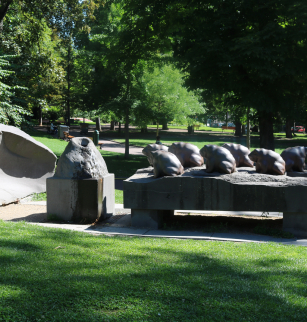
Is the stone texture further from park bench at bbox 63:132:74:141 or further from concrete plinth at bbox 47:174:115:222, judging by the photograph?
park bench at bbox 63:132:74:141

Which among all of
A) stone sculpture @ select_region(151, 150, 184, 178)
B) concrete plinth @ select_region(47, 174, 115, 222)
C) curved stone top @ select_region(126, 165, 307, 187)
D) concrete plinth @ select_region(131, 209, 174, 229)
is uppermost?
stone sculpture @ select_region(151, 150, 184, 178)

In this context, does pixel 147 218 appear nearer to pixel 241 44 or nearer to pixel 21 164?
pixel 21 164

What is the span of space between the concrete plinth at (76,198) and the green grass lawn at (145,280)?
171 cm

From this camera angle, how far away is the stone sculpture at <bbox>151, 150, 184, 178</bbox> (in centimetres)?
716

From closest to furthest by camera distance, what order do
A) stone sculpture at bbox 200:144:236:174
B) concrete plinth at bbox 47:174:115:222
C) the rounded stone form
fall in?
stone sculpture at bbox 200:144:236:174 → concrete plinth at bbox 47:174:115:222 → the rounded stone form

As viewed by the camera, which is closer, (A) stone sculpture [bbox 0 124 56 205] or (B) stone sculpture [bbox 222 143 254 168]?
(B) stone sculpture [bbox 222 143 254 168]

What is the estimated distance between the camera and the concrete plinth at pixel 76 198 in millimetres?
7430

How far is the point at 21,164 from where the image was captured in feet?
33.9

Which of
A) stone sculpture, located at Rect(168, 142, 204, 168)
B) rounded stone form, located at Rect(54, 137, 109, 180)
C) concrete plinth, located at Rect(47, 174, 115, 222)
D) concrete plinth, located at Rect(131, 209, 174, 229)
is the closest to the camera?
concrete plinth, located at Rect(131, 209, 174, 229)

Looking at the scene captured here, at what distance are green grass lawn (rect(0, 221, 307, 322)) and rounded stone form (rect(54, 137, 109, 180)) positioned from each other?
1992 mm

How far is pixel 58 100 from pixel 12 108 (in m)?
26.1

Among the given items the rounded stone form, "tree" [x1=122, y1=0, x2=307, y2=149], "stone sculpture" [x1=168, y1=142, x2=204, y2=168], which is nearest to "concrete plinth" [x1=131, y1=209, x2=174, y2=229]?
the rounded stone form

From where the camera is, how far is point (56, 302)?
334 centimetres

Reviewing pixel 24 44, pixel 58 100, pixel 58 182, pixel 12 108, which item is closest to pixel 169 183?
pixel 58 182
